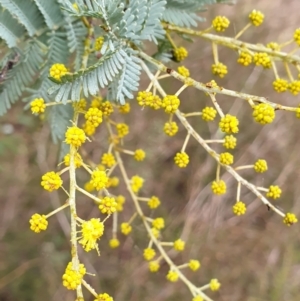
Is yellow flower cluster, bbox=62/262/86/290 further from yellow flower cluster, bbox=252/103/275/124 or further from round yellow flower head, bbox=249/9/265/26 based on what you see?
round yellow flower head, bbox=249/9/265/26

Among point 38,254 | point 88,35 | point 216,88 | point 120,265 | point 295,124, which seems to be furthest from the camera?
point 295,124

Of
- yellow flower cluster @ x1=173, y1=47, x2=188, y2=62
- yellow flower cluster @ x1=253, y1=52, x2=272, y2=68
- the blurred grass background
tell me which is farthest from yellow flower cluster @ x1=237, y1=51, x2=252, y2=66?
the blurred grass background

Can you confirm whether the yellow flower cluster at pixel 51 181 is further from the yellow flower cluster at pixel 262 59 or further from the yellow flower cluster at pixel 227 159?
the yellow flower cluster at pixel 262 59

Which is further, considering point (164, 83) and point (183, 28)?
point (164, 83)

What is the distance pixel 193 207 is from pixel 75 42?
209 centimetres

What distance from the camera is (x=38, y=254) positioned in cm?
308

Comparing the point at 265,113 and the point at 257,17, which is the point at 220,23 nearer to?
the point at 257,17

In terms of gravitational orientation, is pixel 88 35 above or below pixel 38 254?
above

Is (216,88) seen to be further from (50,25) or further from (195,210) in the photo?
(195,210)

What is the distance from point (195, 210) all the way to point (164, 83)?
3.41 ft

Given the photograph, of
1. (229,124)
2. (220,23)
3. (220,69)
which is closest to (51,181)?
(229,124)

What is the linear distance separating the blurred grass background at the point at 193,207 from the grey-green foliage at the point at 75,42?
4.42 ft

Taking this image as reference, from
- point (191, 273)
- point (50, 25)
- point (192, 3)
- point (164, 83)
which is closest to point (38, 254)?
point (191, 273)

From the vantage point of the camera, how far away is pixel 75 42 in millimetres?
1669
